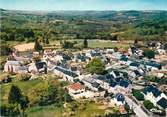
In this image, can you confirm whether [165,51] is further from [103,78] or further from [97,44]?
[103,78]

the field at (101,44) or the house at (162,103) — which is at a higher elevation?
the house at (162,103)

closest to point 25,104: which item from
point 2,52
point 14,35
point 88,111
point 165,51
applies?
point 88,111

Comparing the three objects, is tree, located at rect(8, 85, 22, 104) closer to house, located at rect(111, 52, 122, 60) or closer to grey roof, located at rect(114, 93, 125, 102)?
grey roof, located at rect(114, 93, 125, 102)

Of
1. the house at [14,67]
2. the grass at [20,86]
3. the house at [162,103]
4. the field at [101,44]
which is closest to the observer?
the house at [162,103]

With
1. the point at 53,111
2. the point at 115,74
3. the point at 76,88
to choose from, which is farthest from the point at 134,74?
the point at 53,111

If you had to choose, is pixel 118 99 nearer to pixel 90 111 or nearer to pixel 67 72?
pixel 90 111

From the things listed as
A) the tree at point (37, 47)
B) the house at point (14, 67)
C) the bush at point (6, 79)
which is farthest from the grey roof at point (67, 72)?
the tree at point (37, 47)

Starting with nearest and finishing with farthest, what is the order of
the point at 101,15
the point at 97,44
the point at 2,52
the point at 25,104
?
the point at 25,104 → the point at 2,52 → the point at 97,44 → the point at 101,15

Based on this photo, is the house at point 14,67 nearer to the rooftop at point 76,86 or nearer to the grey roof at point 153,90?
the rooftop at point 76,86
